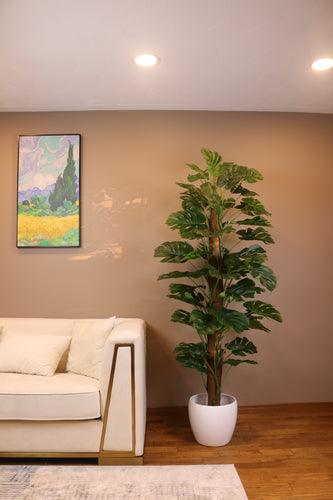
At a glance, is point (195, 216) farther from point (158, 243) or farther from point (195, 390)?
point (195, 390)

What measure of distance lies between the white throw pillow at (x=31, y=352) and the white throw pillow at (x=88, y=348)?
0.09m

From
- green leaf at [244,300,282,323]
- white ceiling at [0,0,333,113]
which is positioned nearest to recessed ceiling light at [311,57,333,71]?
white ceiling at [0,0,333,113]

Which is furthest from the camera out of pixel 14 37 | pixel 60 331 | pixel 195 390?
pixel 195 390

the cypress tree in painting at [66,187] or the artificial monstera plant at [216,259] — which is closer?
the artificial monstera plant at [216,259]

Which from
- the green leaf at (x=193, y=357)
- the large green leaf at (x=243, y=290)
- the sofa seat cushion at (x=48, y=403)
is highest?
the large green leaf at (x=243, y=290)

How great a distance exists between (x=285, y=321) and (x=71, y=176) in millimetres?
2261

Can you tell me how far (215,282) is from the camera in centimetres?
289

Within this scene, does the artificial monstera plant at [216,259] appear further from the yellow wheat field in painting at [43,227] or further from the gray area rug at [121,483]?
the yellow wheat field in painting at [43,227]

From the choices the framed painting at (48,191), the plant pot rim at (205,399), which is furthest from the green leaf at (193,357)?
the framed painting at (48,191)

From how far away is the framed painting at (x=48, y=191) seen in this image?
3.41 m

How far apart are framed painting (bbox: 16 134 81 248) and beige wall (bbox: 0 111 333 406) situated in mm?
79

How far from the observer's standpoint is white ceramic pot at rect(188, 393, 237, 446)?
8.87 feet

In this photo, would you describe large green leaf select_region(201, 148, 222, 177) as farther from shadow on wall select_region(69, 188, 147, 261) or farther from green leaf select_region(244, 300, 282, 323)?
green leaf select_region(244, 300, 282, 323)

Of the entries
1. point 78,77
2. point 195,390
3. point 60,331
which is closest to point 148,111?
point 78,77
